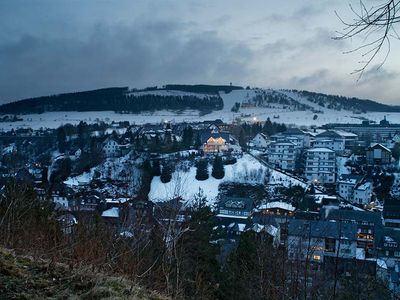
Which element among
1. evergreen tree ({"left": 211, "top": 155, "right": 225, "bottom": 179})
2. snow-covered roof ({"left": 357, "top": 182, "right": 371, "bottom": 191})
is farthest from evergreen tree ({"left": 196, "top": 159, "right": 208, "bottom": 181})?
snow-covered roof ({"left": 357, "top": 182, "right": 371, "bottom": 191})

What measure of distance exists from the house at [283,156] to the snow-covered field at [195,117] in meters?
36.8

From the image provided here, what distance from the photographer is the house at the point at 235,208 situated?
21953mm

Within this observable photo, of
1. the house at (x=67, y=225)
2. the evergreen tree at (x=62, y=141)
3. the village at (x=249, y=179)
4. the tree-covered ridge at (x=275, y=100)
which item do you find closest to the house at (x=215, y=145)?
the village at (x=249, y=179)

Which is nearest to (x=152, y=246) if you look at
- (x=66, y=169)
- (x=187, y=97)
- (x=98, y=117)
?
(x=66, y=169)

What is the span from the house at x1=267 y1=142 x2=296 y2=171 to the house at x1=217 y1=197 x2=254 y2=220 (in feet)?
44.6

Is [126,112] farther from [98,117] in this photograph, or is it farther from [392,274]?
[392,274]

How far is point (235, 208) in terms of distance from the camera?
22.7m

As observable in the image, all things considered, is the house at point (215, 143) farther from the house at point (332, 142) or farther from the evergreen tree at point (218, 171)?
the house at point (332, 142)

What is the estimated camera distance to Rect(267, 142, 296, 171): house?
3619 centimetres

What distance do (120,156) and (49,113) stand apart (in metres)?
57.9

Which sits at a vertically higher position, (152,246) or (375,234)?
(152,246)

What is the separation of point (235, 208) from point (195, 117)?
60.7 meters

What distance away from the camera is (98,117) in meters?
82.3

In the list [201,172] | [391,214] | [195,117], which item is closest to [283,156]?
[201,172]
